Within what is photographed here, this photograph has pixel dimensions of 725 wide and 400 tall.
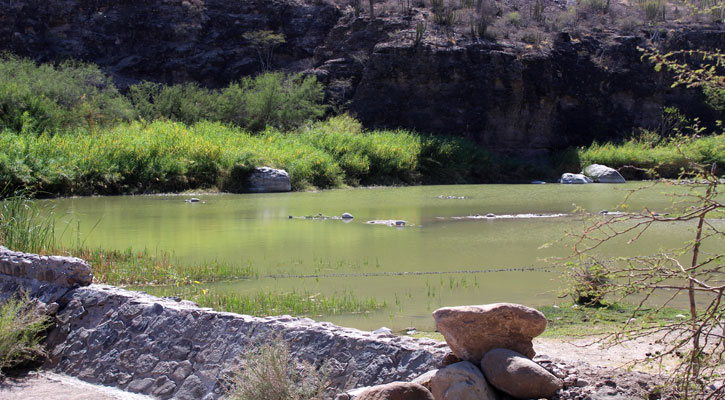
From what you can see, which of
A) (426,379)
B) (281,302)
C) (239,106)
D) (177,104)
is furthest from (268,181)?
(426,379)

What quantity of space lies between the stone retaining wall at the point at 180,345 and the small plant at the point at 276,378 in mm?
170

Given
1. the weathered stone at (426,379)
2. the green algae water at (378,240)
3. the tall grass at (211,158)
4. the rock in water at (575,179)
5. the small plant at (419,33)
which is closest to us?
the weathered stone at (426,379)

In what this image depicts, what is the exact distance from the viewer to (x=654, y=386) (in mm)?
4445

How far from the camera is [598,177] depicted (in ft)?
112

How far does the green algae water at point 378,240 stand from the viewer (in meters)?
9.17

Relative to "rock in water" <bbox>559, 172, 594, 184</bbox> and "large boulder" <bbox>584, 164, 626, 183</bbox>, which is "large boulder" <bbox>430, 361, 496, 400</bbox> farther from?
"large boulder" <bbox>584, 164, 626, 183</bbox>

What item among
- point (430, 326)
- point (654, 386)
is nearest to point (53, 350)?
point (430, 326)

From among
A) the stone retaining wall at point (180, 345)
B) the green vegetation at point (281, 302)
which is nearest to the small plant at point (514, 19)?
the green vegetation at point (281, 302)

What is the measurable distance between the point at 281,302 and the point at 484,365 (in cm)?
394

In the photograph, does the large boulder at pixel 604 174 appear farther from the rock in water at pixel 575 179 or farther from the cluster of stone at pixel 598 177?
the rock in water at pixel 575 179

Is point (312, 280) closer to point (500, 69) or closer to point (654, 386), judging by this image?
point (654, 386)

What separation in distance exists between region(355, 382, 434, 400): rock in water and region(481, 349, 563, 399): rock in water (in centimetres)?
51

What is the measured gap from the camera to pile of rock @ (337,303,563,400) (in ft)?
14.5

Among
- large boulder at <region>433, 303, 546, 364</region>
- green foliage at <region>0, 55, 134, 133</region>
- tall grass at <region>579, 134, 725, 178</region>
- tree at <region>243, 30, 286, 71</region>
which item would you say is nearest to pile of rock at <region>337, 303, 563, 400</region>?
large boulder at <region>433, 303, 546, 364</region>
